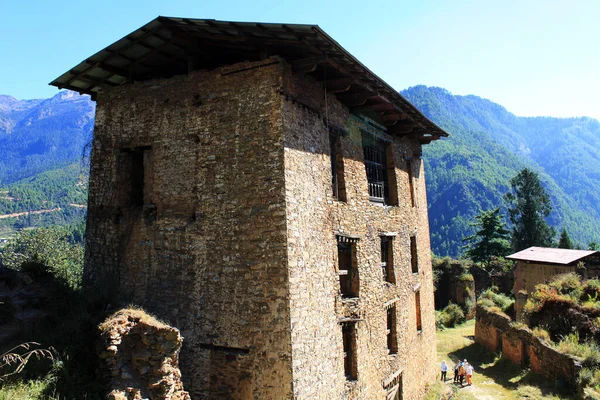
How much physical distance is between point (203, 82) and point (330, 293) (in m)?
6.01

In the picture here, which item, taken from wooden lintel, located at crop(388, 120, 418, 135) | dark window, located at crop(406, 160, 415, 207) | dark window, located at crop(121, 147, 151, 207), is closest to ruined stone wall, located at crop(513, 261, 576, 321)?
dark window, located at crop(406, 160, 415, 207)

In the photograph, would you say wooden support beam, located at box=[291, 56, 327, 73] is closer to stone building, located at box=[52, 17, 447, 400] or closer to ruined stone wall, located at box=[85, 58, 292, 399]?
stone building, located at box=[52, 17, 447, 400]

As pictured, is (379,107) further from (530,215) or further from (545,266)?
(530,215)

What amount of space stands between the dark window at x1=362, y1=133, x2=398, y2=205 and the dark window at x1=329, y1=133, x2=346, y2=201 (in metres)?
2.11

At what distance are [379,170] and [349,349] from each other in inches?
252

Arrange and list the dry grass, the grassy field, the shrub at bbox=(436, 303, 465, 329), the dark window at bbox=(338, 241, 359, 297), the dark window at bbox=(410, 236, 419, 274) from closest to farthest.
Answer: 1. the dry grass
2. the dark window at bbox=(338, 241, 359, 297)
3. the grassy field
4. the dark window at bbox=(410, 236, 419, 274)
5. the shrub at bbox=(436, 303, 465, 329)

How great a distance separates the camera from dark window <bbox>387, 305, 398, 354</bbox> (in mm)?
13641

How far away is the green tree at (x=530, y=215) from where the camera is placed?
165 feet

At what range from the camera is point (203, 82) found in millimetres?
10305

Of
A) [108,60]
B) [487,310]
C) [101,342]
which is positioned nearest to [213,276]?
[101,342]

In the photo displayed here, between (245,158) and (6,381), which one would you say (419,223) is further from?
(6,381)

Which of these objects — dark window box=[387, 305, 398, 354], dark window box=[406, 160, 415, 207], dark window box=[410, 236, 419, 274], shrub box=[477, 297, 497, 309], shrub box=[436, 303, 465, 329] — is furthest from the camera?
shrub box=[436, 303, 465, 329]

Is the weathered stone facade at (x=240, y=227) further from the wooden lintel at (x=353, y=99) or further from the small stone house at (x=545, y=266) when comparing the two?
the small stone house at (x=545, y=266)

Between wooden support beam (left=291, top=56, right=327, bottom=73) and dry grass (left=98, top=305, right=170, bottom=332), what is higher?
wooden support beam (left=291, top=56, right=327, bottom=73)
